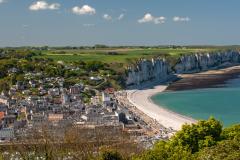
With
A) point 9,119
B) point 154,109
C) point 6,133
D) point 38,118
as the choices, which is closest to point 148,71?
point 154,109

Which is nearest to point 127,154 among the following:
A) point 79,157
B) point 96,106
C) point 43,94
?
point 79,157

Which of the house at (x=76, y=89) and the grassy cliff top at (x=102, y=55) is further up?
the grassy cliff top at (x=102, y=55)

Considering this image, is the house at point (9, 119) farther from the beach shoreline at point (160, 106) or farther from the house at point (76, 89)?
the house at point (76, 89)

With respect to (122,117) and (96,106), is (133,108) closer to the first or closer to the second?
(96,106)

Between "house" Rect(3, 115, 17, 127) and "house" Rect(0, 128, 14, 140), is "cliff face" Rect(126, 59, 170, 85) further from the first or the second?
"house" Rect(0, 128, 14, 140)

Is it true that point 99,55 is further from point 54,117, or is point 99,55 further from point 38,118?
point 38,118

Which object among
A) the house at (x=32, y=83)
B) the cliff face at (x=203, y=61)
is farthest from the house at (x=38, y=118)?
the cliff face at (x=203, y=61)

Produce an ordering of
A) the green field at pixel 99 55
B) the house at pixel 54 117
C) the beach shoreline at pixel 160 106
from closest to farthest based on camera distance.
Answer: the house at pixel 54 117, the beach shoreline at pixel 160 106, the green field at pixel 99 55
